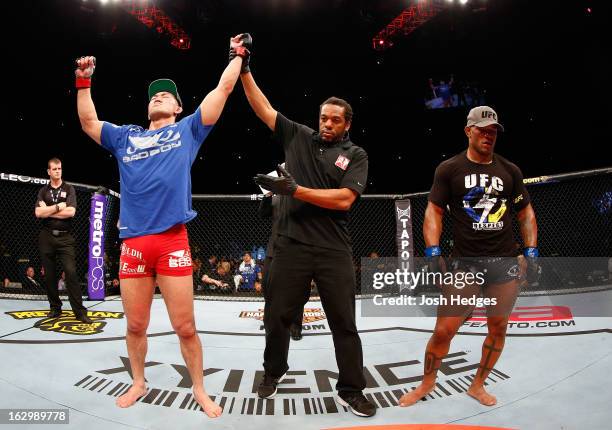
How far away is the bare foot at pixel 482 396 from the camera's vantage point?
2.19m

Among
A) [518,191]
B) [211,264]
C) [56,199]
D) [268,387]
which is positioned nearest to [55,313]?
[56,199]

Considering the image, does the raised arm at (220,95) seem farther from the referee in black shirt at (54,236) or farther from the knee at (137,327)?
the referee in black shirt at (54,236)

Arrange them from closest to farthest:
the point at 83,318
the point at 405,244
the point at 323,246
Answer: the point at 323,246 → the point at 83,318 → the point at 405,244

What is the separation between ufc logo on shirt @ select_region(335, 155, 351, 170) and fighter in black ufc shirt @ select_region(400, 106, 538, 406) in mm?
590

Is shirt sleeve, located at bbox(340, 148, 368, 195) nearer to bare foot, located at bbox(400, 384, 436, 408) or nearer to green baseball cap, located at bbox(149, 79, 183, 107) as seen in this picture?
green baseball cap, located at bbox(149, 79, 183, 107)

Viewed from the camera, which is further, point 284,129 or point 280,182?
point 284,129

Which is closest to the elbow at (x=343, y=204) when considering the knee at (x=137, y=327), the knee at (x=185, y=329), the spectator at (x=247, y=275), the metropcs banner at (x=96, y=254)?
the knee at (x=185, y=329)

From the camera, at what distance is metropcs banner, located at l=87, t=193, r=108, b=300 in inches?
214

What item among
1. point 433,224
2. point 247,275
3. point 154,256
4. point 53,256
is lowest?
point 247,275

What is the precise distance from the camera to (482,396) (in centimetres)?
224

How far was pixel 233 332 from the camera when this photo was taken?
396cm

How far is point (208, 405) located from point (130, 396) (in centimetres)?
46

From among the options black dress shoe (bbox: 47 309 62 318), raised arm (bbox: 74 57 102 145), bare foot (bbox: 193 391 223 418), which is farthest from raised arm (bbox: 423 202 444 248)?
black dress shoe (bbox: 47 309 62 318)

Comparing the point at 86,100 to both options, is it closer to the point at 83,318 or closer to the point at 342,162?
the point at 342,162
